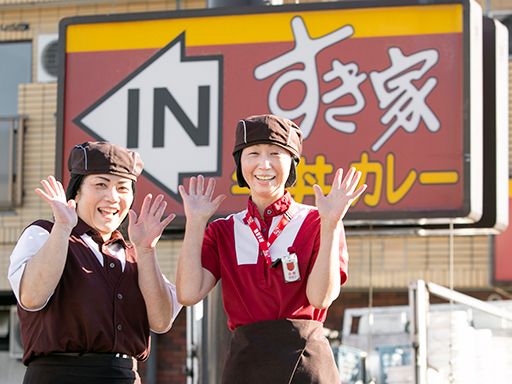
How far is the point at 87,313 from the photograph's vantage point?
3.88m

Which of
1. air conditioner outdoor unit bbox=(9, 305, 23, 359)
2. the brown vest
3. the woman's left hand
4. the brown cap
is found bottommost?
air conditioner outdoor unit bbox=(9, 305, 23, 359)

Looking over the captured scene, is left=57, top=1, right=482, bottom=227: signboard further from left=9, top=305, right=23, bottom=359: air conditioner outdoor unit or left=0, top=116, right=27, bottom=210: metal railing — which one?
left=9, top=305, right=23, bottom=359: air conditioner outdoor unit

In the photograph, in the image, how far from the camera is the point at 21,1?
12531 millimetres

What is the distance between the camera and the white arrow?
6.09m

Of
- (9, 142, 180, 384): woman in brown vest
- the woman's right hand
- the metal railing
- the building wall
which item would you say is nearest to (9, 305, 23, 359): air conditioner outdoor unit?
the building wall

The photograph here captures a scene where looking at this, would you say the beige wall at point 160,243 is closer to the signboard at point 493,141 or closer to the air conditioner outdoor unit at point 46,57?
the air conditioner outdoor unit at point 46,57

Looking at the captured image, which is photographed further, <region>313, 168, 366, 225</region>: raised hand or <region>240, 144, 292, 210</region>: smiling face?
<region>240, 144, 292, 210</region>: smiling face

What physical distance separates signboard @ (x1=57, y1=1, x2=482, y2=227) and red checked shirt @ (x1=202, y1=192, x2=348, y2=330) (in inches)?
75.9

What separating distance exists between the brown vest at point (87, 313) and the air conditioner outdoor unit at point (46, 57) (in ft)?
28.4

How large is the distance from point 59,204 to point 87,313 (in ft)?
1.23

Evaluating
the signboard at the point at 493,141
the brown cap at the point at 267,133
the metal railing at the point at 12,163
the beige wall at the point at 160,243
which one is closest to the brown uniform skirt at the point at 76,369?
the brown cap at the point at 267,133

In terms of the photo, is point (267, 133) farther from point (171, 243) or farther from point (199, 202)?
point (171, 243)

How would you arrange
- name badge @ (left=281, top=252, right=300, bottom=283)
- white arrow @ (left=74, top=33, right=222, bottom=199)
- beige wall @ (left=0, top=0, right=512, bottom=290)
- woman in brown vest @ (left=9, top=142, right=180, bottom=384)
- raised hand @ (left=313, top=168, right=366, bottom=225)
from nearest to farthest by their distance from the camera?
1. raised hand @ (left=313, top=168, right=366, bottom=225)
2. name badge @ (left=281, top=252, right=300, bottom=283)
3. woman in brown vest @ (left=9, top=142, right=180, bottom=384)
4. white arrow @ (left=74, top=33, right=222, bottom=199)
5. beige wall @ (left=0, top=0, right=512, bottom=290)

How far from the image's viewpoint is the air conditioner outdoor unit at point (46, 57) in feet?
40.8
